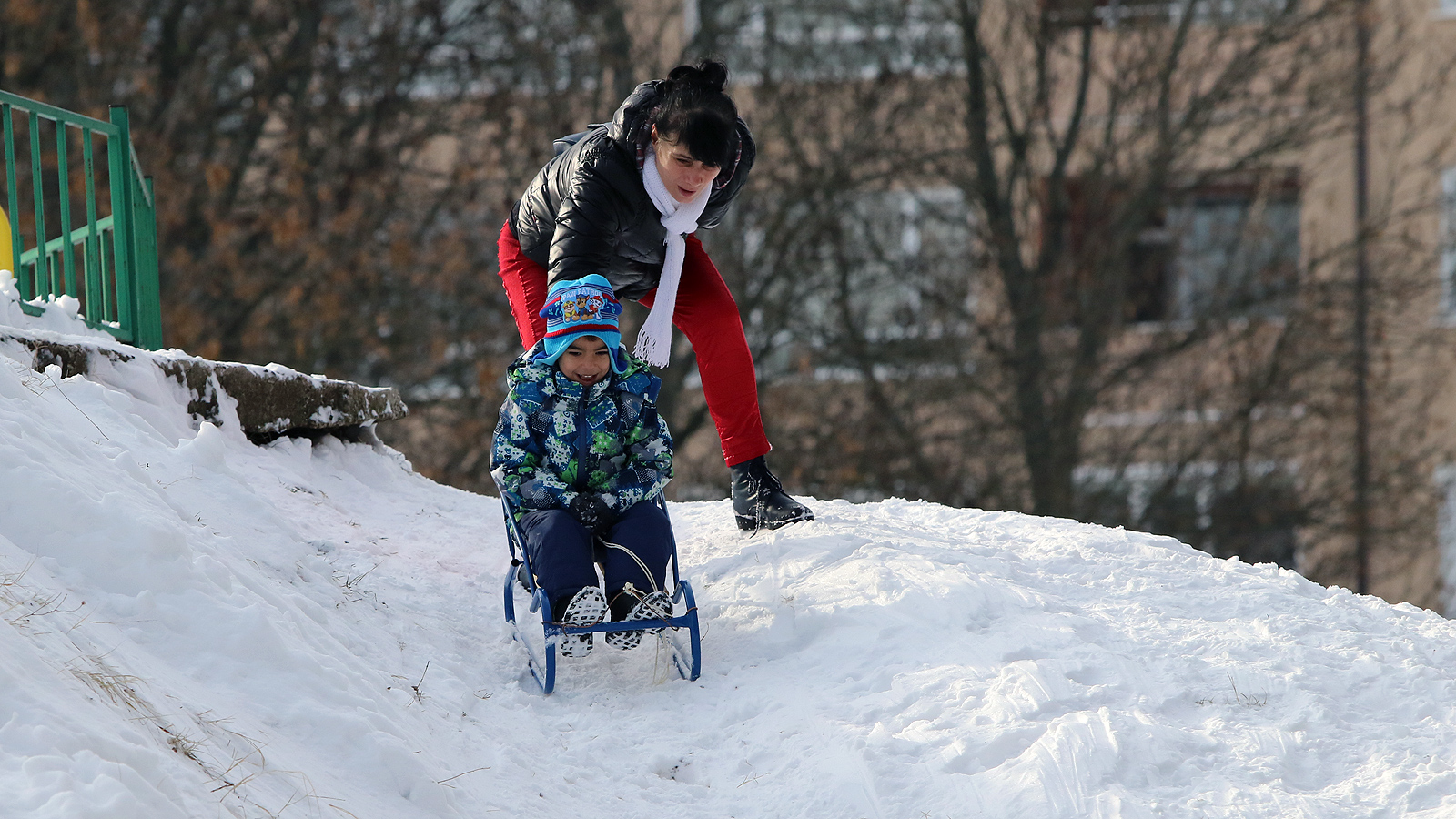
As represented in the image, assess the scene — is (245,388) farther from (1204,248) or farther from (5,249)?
(1204,248)

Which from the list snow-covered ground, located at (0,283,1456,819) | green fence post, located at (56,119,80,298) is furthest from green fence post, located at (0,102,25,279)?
snow-covered ground, located at (0,283,1456,819)

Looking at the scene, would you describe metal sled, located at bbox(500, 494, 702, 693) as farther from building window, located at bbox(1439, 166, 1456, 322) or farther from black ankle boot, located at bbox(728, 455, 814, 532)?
building window, located at bbox(1439, 166, 1456, 322)

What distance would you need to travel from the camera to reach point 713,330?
14.3 ft

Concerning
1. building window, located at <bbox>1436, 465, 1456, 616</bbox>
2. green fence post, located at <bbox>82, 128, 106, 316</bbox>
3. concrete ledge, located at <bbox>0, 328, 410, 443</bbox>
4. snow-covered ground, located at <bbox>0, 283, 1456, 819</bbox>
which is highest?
green fence post, located at <bbox>82, 128, 106, 316</bbox>

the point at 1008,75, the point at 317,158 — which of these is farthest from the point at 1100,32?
the point at 317,158

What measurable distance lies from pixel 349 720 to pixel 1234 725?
2.19 m

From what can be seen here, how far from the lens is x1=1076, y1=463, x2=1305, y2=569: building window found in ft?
41.3

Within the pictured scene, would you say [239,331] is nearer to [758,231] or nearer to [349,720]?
[758,231]

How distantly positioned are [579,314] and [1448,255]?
13.0m

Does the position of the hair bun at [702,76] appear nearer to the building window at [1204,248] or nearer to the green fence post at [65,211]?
the green fence post at [65,211]

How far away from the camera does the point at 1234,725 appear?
3146 millimetres

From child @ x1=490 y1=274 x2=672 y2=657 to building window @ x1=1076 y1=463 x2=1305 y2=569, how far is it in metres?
9.52

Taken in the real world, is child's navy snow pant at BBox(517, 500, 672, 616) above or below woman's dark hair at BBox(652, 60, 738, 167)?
below

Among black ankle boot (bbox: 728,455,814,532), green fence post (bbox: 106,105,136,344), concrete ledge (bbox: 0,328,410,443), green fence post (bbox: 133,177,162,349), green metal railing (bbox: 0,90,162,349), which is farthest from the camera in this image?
green fence post (bbox: 133,177,162,349)
